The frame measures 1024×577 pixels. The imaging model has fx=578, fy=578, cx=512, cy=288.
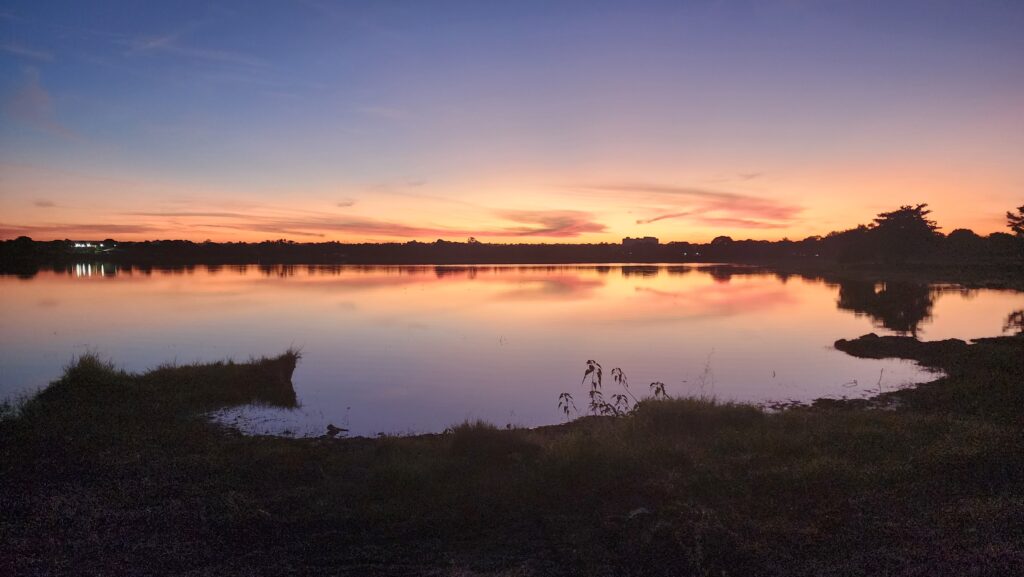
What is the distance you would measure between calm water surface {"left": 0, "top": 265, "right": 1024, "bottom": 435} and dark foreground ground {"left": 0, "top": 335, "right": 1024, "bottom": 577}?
431cm

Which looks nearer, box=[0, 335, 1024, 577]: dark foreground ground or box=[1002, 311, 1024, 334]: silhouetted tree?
box=[0, 335, 1024, 577]: dark foreground ground

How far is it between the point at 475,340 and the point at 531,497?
22.2m

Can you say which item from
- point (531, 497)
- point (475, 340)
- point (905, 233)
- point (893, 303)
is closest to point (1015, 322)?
point (893, 303)

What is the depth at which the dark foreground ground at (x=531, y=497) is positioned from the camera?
239 inches

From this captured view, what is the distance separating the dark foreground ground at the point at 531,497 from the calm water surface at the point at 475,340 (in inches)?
170

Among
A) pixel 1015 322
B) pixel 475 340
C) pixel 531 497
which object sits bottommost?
pixel 475 340

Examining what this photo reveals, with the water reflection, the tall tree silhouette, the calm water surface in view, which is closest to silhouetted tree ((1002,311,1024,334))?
the calm water surface

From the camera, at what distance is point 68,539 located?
6.40 m

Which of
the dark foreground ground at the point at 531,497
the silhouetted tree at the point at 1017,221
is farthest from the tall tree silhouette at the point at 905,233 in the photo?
the dark foreground ground at the point at 531,497

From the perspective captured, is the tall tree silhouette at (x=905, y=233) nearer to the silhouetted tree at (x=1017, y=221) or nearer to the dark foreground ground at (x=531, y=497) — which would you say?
the silhouetted tree at (x=1017, y=221)

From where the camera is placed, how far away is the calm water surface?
710 inches

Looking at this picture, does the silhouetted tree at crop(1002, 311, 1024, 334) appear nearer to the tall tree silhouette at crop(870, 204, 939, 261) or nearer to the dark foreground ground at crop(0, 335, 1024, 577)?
the dark foreground ground at crop(0, 335, 1024, 577)

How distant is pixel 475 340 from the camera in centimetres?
3005

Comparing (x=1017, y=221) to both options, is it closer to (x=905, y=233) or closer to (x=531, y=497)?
(x=905, y=233)
